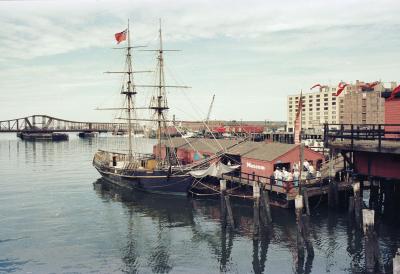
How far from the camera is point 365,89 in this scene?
158000 mm

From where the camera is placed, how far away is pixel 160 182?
52375mm

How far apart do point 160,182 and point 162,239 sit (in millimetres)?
18696

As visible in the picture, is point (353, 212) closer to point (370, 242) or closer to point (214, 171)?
point (370, 242)

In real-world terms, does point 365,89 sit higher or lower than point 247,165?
higher

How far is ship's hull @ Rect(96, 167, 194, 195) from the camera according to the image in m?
50.5

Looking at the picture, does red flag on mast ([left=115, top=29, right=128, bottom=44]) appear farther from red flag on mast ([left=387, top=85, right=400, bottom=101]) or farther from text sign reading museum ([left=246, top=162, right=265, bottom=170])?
red flag on mast ([left=387, top=85, right=400, bottom=101])

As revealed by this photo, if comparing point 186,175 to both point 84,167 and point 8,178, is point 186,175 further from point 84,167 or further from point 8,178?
point 84,167

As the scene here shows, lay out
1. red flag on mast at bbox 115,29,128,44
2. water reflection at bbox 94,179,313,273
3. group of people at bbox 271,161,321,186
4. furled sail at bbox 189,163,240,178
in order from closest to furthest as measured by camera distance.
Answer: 1. water reflection at bbox 94,179,313,273
2. group of people at bbox 271,161,321,186
3. furled sail at bbox 189,163,240,178
4. red flag on mast at bbox 115,29,128,44

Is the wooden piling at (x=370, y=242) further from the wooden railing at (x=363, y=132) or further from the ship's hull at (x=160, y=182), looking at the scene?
the ship's hull at (x=160, y=182)

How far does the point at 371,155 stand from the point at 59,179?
5479 cm

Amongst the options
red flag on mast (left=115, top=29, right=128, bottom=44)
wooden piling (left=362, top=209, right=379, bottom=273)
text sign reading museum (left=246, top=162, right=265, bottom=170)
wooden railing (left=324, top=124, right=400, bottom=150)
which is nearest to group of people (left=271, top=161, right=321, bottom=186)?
text sign reading museum (left=246, top=162, right=265, bottom=170)

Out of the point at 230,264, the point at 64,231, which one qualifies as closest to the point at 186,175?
the point at 64,231

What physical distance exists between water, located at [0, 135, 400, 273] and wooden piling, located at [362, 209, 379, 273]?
5.41ft

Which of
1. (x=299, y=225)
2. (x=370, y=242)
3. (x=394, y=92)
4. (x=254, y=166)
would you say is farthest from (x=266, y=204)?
(x=394, y=92)
